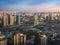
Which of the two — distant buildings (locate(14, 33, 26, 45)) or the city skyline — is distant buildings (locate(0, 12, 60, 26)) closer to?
the city skyline

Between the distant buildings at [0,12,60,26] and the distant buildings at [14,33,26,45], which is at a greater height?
the distant buildings at [0,12,60,26]

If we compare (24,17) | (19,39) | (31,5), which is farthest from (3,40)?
(31,5)

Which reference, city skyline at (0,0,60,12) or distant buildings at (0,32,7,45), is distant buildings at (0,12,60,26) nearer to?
city skyline at (0,0,60,12)

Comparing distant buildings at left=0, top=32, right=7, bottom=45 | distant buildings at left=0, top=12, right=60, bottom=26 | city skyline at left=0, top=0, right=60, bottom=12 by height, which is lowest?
distant buildings at left=0, top=32, right=7, bottom=45

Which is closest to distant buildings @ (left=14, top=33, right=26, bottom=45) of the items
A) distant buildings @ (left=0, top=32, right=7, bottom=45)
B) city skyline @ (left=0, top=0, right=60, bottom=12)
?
distant buildings @ (left=0, top=32, right=7, bottom=45)

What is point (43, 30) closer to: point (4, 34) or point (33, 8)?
point (33, 8)

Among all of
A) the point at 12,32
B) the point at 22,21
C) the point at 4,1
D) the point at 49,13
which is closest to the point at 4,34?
the point at 12,32

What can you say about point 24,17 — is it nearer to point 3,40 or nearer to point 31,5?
point 31,5

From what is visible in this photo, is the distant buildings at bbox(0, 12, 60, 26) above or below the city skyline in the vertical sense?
below

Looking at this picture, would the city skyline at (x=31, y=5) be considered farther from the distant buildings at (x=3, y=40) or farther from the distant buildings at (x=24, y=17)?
the distant buildings at (x=3, y=40)
